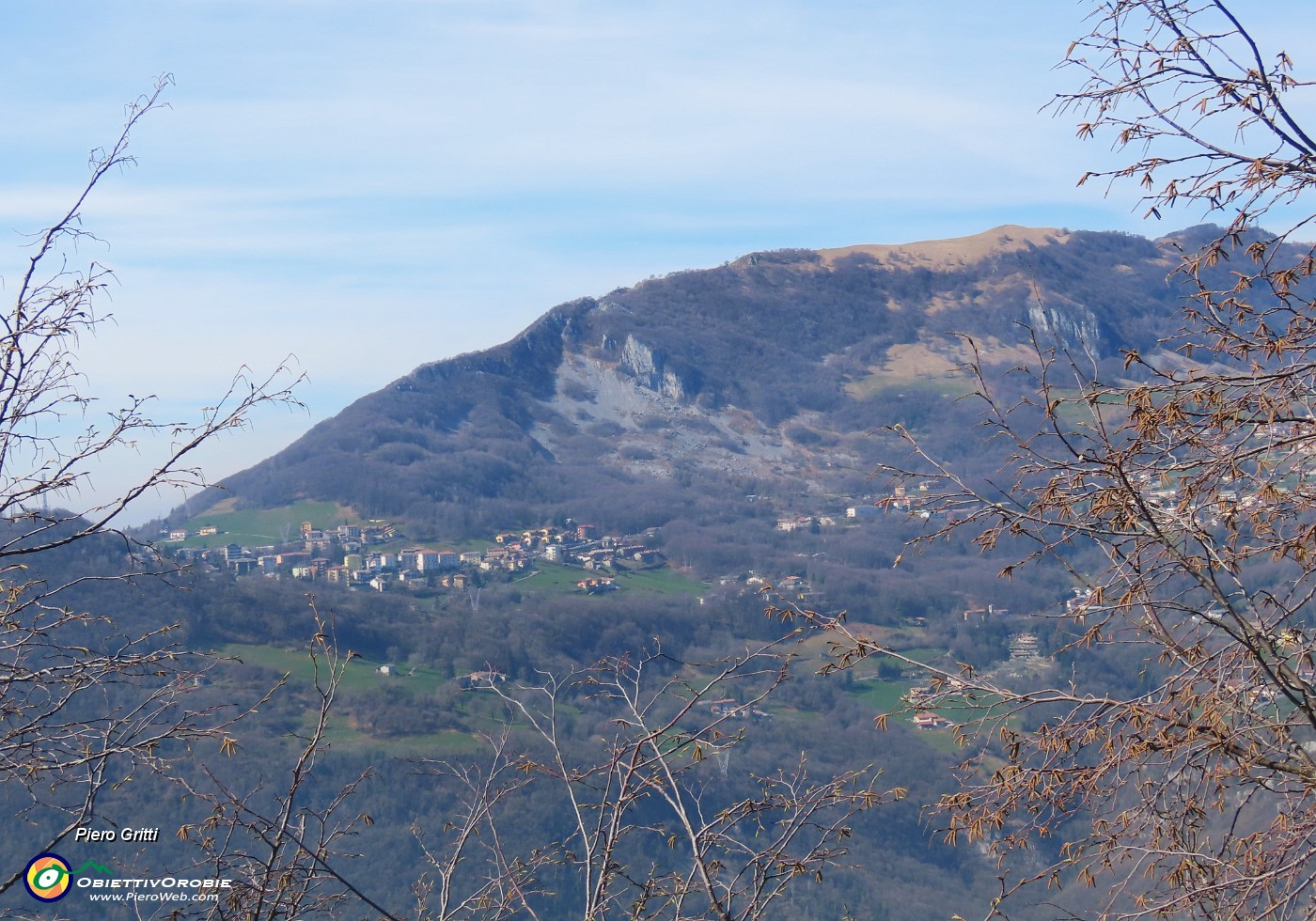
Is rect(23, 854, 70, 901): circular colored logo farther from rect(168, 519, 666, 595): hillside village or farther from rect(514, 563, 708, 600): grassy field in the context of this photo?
rect(514, 563, 708, 600): grassy field

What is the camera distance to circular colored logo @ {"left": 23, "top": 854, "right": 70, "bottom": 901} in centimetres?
463

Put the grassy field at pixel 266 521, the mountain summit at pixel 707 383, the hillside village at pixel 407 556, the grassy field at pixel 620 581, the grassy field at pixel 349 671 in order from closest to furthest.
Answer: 1. the grassy field at pixel 349 671
2. the hillside village at pixel 407 556
3. the grassy field at pixel 620 581
4. the grassy field at pixel 266 521
5. the mountain summit at pixel 707 383

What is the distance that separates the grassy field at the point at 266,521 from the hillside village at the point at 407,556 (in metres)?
1.04

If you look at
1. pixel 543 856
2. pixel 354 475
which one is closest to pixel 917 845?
pixel 543 856

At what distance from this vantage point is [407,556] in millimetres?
67625

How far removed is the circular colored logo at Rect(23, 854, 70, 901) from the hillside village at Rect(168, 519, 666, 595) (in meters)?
51.1

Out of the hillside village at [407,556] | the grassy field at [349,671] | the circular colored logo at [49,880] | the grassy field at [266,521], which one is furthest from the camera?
the grassy field at [266,521]

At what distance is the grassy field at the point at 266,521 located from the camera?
233 feet

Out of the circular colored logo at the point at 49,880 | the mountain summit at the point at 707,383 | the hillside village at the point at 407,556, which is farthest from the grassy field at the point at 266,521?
the circular colored logo at the point at 49,880

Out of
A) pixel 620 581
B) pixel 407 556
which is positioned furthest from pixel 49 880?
pixel 407 556

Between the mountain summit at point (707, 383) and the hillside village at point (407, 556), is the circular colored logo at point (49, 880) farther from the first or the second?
the mountain summit at point (707, 383)

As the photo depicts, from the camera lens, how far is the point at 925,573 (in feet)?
226

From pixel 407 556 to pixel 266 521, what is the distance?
1545cm

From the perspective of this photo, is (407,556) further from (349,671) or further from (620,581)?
(349,671)
